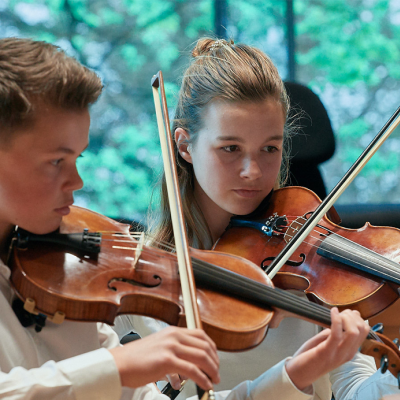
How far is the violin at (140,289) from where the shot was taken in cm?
73

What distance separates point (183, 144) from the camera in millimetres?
1334

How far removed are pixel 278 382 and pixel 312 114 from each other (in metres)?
1.28

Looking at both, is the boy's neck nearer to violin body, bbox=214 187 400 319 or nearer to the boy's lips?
the boy's lips

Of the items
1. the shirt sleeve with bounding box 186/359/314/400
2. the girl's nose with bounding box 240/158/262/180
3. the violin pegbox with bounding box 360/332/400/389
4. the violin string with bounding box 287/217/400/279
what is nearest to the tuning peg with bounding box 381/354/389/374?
the violin pegbox with bounding box 360/332/400/389

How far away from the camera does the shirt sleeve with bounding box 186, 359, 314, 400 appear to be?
86cm

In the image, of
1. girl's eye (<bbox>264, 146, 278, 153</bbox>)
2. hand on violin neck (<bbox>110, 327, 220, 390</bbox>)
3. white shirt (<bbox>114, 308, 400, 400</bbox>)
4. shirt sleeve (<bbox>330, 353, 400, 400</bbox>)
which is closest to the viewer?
hand on violin neck (<bbox>110, 327, 220, 390</bbox>)

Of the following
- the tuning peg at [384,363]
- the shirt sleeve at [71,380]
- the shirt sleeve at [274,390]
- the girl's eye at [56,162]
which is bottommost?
the shirt sleeve at [274,390]

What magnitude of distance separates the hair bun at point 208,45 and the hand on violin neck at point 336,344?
0.84 meters

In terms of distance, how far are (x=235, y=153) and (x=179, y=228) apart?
0.42 meters

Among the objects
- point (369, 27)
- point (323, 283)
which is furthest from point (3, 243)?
point (369, 27)

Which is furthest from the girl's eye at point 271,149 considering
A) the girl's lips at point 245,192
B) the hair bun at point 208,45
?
the hair bun at point 208,45

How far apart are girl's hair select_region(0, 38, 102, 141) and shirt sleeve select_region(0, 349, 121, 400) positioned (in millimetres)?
325

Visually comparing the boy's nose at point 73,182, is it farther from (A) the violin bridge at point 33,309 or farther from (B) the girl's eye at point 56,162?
(A) the violin bridge at point 33,309

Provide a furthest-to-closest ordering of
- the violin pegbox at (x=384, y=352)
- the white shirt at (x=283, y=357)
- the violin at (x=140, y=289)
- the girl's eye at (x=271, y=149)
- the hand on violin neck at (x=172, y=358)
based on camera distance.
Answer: the girl's eye at (x=271, y=149)
the white shirt at (x=283, y=357)
the violin pegbox at (x=384, y=352)
the violin at (x=140, y=289)
the hand on violin neck at (x=172, y=358)
